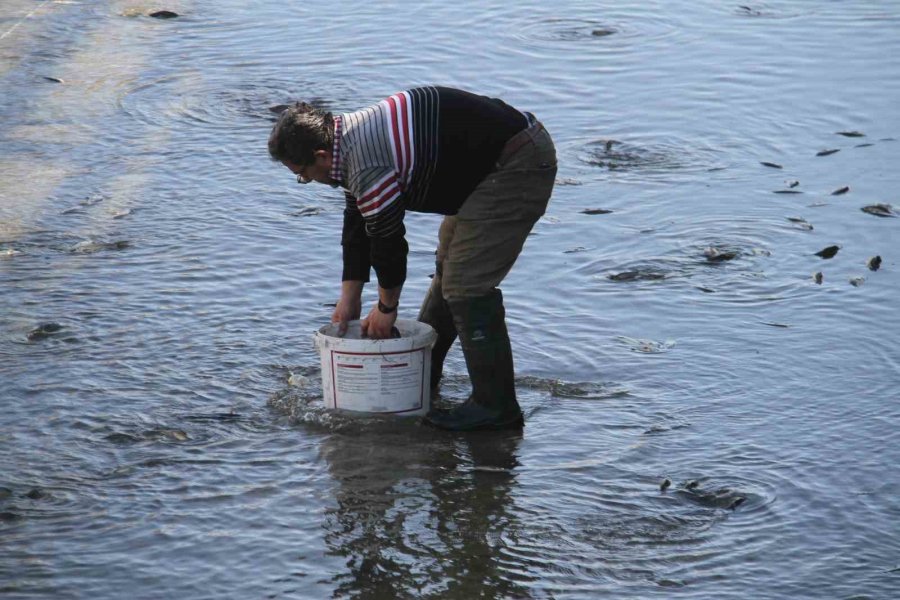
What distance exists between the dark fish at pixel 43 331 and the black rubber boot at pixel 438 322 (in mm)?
1758

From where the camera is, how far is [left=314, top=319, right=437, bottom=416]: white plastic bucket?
17.8 feet

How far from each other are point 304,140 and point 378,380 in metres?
1.07

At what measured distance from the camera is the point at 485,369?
5.45m

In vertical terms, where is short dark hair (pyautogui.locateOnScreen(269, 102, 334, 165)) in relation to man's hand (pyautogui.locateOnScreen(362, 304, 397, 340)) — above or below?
above

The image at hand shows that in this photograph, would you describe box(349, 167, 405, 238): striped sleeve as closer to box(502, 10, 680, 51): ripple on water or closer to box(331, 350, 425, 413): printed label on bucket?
box(331, 350, 425, 413): printed label on bucket

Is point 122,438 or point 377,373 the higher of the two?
point 377,373

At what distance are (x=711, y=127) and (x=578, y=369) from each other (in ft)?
14.8

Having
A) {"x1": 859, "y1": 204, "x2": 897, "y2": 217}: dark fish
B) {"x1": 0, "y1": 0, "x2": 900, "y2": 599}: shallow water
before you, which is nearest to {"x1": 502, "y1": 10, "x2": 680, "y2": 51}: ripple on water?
{"x1": 0, "y1": 0, "x2": 900, "y2": 599}: shallow water

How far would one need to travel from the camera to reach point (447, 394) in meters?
5.95

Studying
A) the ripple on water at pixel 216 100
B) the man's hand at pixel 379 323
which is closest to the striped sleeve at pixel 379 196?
the man's hand at pixel 379 323

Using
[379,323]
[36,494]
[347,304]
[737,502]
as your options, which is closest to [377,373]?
[379,323]

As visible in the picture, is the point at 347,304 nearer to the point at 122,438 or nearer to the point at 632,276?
the point at 122,438

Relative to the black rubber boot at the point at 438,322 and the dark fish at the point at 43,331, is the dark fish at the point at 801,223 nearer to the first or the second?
the black rubber boot at the point at 438,322

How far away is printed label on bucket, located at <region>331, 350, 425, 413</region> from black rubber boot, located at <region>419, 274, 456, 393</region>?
1.06 feet
